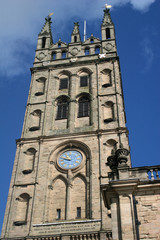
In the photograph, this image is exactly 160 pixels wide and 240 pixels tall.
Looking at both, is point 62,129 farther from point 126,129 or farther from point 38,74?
point 38,74

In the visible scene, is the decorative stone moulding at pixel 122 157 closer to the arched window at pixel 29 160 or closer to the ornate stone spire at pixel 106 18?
the arched window at pixel 29 160

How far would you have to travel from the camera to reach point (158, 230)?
11023 millimetres

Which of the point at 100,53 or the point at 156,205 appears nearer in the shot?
the point at 156,205

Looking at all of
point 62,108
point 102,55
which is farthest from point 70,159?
point 102,55

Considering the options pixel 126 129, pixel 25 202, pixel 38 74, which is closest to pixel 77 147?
pixel 126 129

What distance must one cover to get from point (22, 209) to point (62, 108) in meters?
9.78

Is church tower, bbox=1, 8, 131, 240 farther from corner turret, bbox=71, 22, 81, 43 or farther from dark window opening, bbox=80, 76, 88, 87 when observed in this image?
corner turret, bbox=71, 22, 81, 43

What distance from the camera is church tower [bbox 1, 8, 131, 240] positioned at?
69.4 ft

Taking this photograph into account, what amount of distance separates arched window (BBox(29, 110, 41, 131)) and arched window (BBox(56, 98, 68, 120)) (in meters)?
1.66

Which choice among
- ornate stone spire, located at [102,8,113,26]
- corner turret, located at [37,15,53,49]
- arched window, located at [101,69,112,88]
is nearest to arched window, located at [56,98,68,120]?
arched window, located at [101,69,112,88]

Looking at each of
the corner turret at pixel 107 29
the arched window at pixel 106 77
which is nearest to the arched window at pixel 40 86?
the arched window at pixel 106 77

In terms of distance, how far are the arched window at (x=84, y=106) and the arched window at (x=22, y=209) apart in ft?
27.4

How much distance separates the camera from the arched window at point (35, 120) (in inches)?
1091

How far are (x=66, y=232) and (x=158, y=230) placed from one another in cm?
1024
